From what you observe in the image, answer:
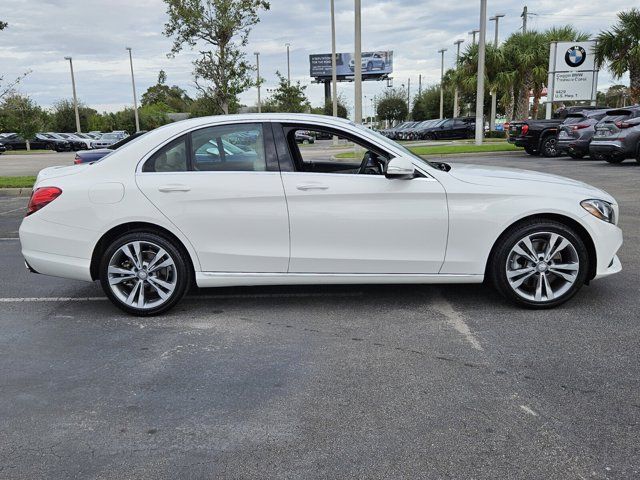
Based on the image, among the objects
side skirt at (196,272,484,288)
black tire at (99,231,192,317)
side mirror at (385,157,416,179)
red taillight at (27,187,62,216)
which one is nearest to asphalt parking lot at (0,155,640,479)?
black tire at (99,231,192,317)

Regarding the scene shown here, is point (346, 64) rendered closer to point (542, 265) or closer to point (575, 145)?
point (575, 145)

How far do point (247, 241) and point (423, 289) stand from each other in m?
1.79

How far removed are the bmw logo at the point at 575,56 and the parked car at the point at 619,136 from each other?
10.4 m

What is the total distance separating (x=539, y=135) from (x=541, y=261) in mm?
16931

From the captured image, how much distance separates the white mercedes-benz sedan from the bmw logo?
23.5 m

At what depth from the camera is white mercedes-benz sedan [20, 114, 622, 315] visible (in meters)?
4.51

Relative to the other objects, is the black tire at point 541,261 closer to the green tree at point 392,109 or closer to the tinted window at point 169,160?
the tinted window at point 169,160

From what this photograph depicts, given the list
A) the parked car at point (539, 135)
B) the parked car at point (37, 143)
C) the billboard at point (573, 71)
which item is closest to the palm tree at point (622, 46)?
the billboard at point (573, 71)

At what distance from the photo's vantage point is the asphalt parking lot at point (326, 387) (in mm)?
2713

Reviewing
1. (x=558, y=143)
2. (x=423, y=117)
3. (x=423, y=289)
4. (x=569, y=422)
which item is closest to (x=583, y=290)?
(x=423, y=289)

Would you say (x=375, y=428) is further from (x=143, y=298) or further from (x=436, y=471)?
(x=143, y=298)

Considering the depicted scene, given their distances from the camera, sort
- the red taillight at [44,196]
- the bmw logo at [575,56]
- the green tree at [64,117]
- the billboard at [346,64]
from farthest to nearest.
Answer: the billboard at [346,64] < the green tree at [64,117] < the bmw logo at [575,56] < the red taillight at [44,196]

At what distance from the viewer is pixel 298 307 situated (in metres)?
4.95

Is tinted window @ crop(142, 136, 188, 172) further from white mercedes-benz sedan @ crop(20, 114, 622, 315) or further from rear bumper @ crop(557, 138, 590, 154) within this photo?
rear bumper @ crop(557, 138, 590, 154)
